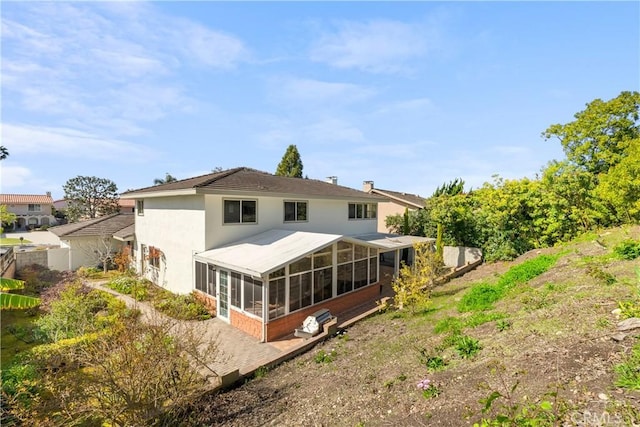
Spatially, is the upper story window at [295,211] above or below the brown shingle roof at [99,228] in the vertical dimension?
above

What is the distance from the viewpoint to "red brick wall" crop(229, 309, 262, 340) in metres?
12.9

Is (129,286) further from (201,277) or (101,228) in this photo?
(101,228)

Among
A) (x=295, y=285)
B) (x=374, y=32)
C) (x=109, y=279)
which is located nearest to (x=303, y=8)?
(x=374, y=32)

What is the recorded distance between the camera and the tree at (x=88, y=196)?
53781mm

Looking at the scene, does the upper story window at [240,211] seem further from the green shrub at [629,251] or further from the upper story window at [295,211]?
the green shrub at [629,251]

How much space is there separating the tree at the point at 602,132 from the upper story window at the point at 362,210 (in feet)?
74.5

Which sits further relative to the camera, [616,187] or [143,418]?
[616,187]

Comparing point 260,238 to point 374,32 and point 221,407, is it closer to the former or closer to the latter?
point 221,407

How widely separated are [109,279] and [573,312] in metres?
26.6

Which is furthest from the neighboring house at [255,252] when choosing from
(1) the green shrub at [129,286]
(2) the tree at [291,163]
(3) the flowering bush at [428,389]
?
(2) the tree at [291,163]

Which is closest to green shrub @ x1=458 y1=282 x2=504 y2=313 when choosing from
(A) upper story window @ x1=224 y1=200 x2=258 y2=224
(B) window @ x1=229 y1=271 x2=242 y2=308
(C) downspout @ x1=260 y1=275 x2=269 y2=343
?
(C) downspout @ x1=260 y1=275 x2=269 y2=343

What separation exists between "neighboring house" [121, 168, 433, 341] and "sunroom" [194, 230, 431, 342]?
5 cm

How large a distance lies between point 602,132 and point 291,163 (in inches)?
1431

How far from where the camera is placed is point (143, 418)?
6.35m
